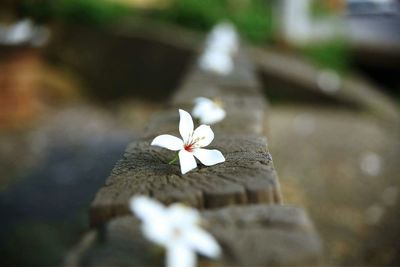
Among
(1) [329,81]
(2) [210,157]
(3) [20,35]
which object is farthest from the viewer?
(1) [329,81]

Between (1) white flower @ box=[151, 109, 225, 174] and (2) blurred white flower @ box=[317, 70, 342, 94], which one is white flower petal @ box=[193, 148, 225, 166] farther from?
(2) blurred white flower @ box=[317, 70, 342, 94]

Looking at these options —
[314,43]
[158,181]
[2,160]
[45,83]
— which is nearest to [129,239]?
[158,181]

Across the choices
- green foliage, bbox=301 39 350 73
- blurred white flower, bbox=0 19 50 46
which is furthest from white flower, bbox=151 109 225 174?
green foliage, bbox=301 39 350 73

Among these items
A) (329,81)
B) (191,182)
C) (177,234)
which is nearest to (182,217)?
(177,234)

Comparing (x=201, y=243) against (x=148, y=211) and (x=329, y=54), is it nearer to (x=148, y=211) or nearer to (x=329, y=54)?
(x=148, y=211)

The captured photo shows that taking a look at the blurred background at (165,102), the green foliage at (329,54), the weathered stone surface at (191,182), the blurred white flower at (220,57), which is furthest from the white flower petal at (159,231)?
the green foliage at (329,54)

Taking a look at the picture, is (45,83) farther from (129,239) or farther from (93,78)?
(129,239)
